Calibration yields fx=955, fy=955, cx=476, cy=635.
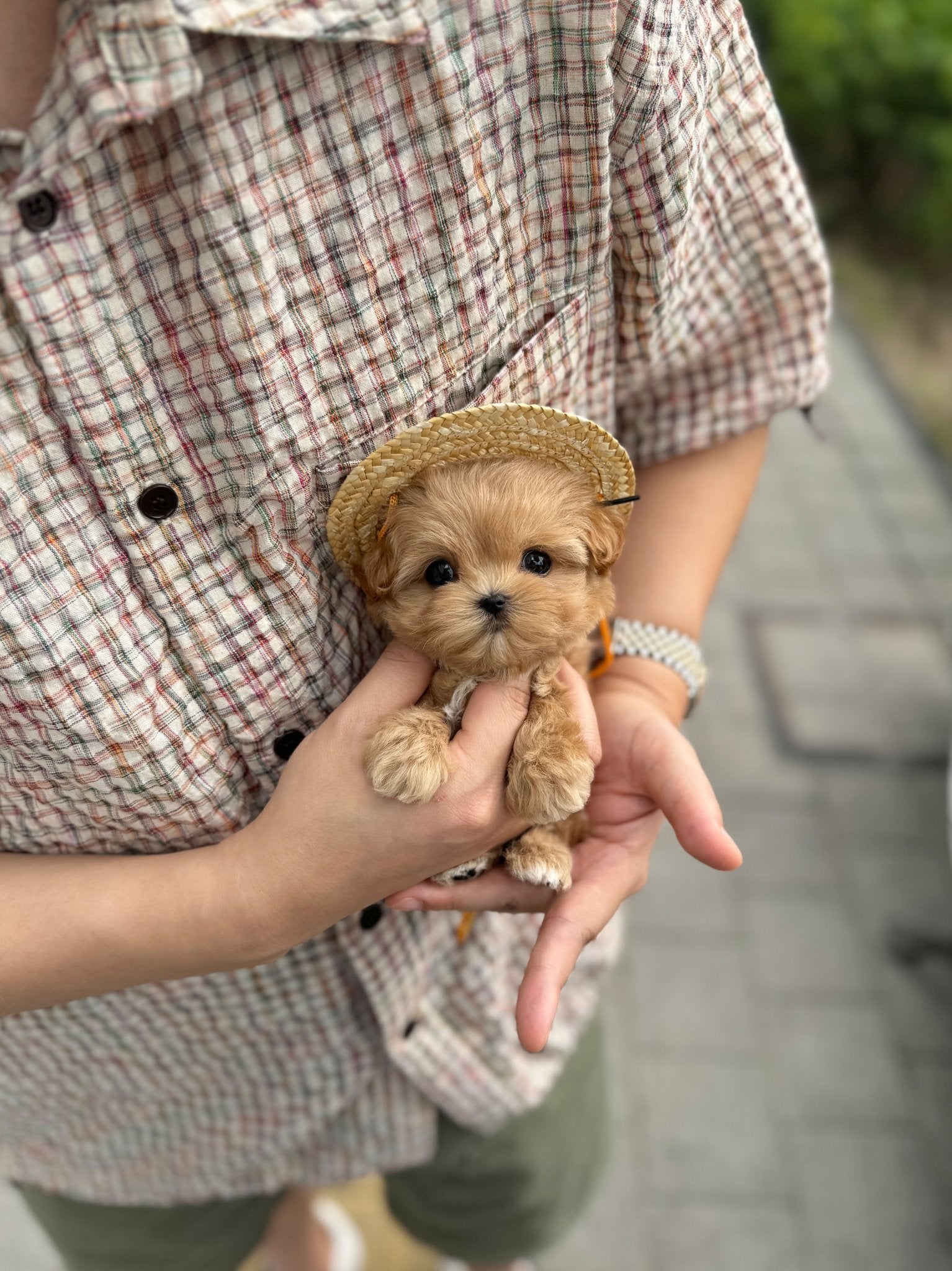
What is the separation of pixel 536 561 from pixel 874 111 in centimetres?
676

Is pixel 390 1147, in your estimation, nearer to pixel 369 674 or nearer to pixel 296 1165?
pixel 296 1165

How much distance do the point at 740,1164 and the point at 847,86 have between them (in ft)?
22.0

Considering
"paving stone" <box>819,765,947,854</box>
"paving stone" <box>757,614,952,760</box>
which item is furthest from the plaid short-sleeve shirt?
"paving stone" <box>757,614,952,760</box>

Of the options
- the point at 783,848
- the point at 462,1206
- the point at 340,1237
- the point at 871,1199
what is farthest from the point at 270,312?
the point at 783,848

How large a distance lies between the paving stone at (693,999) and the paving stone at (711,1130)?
0.20 ft

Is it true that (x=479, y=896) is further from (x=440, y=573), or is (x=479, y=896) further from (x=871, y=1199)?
(x=871, y=1199)

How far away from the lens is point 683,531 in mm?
1445

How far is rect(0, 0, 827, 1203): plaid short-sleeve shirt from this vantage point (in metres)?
0.82

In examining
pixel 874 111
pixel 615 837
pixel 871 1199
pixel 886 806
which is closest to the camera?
pixel 615 837

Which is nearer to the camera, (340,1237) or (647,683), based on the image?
(647,683)

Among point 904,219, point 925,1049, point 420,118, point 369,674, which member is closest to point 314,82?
point 420,118

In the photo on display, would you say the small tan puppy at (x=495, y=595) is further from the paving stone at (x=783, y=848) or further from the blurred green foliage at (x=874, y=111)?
the blurred green foliage at (x=874, y=111)

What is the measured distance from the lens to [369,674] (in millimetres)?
1096

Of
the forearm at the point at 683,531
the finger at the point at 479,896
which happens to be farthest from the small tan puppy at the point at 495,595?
the forearm at the point at 683,531
